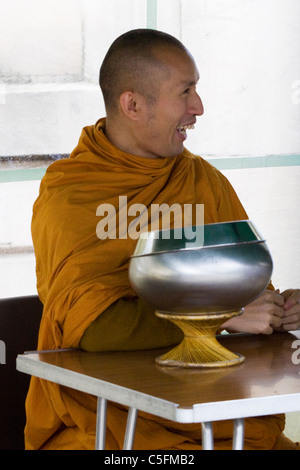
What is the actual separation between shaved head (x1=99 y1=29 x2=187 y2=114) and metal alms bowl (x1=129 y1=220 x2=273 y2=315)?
0.76 m

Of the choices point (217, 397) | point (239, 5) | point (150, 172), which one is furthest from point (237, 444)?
point (239, 5)

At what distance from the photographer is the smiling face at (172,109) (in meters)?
2.28

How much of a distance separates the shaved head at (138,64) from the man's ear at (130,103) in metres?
0.01

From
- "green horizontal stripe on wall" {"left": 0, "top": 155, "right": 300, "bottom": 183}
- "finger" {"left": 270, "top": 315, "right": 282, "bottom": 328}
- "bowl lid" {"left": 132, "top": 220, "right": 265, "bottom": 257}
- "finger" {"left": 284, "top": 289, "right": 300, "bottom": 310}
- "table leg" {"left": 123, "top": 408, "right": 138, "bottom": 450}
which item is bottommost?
"table leg" {"left": 123, "top": 408, "right": 138, "bottom": 450}

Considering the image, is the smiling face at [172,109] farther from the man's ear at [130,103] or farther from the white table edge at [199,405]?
the white table edge at [199,405]

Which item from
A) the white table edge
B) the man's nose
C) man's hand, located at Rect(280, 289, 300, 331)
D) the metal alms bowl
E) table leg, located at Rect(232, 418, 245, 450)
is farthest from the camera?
the man's nose

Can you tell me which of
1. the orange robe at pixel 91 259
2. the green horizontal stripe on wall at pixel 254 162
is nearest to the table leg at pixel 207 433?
the orange robe at pixel 91 259

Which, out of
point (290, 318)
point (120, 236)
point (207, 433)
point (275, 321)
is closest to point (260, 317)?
point (275, 321)

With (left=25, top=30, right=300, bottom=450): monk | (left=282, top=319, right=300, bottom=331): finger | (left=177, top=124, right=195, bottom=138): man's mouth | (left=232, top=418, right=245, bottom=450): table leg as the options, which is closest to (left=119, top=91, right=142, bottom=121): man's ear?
(left=25, top=30, right=300, bottom=450): monk

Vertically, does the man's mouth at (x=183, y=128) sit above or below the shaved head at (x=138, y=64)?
below

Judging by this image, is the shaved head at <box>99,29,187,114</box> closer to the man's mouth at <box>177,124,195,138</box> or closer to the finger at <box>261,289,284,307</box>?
the man's mouth at <box>177,124,195,138</box>

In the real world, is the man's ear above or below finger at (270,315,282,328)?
above

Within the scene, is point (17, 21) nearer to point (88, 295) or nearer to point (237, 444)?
point (88, 295)

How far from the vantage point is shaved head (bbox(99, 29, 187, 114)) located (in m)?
2.29
